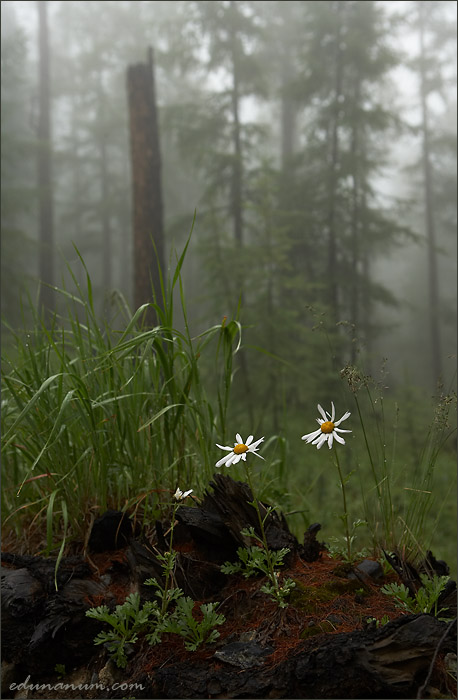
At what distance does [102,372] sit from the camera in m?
1.70

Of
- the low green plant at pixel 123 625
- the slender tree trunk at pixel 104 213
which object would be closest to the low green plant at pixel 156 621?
the low green plant at pixel 123 625

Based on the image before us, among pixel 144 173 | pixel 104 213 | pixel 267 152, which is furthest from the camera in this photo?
pixel 104 213

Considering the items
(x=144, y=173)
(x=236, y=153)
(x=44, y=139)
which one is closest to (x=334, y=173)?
(x=236, y=153)

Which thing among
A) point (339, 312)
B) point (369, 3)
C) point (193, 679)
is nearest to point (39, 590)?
point (193, 679)

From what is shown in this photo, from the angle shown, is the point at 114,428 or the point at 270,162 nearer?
the point at 114,428

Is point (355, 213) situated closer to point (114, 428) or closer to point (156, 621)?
point (114, 428)

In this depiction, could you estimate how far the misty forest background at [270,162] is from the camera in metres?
4.81

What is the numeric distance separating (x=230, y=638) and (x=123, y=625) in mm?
260

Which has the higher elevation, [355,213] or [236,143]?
[236,143]

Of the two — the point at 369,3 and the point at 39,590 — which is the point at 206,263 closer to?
the point at 39,590

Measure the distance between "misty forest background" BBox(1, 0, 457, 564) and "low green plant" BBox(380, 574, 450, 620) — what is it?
2.12m

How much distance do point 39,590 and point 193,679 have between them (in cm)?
57

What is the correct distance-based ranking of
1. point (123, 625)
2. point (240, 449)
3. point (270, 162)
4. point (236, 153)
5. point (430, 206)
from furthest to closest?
point (430, 206), point (236, 153), point (270, 162), point (123, 625), point (240, 449)

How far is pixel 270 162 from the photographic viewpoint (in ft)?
16.7
